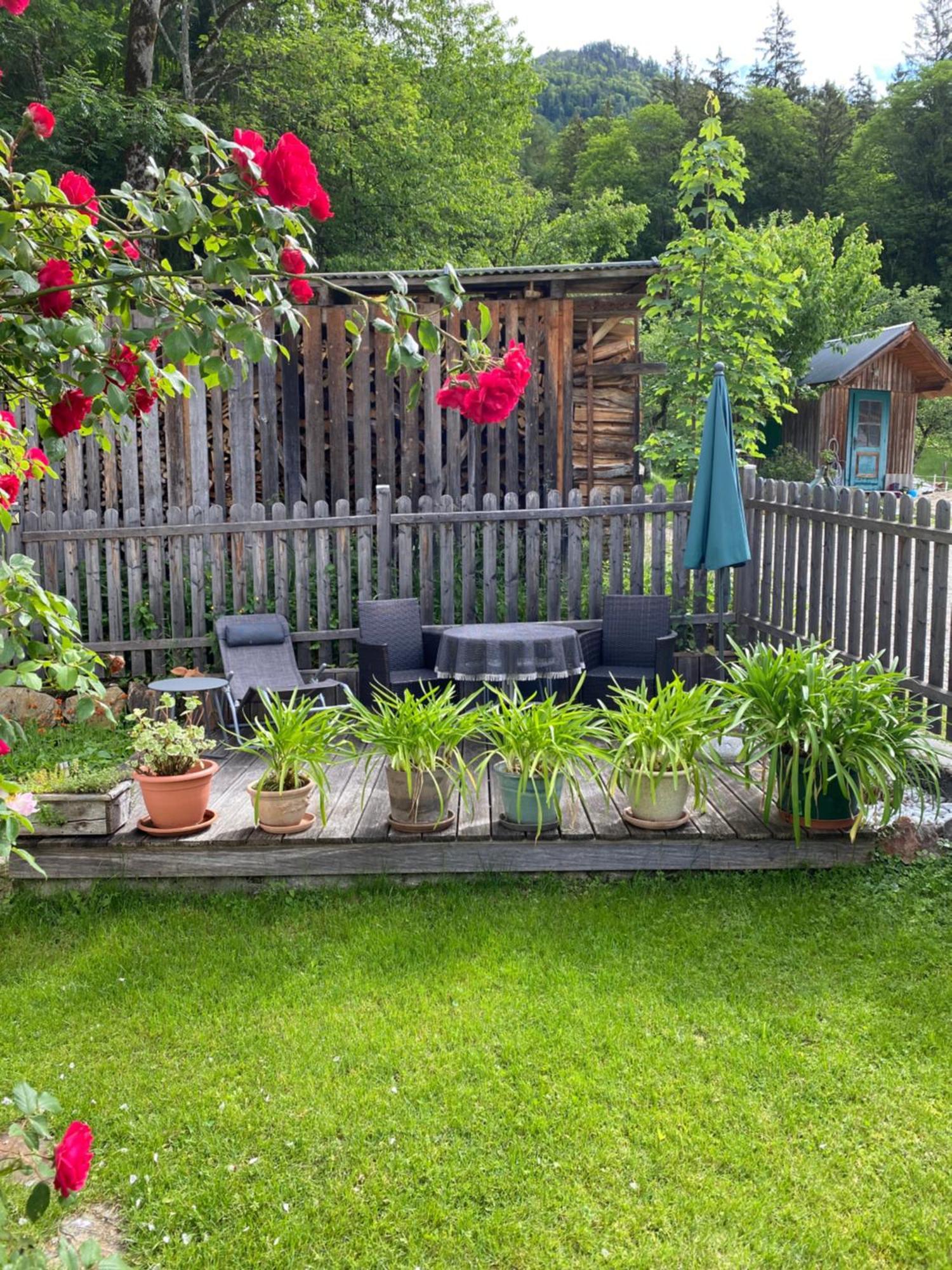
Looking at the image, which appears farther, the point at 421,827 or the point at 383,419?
A: the point at 383,419

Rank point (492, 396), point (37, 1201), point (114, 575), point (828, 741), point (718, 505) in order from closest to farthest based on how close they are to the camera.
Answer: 1. point (37, 1201)
2. point (492, 396)
3. point (828, 741)
4. point (718, 505)
5. point (114, 575)

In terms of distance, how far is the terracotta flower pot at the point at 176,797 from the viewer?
437cm

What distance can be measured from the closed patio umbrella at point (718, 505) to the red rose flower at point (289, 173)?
4.99m

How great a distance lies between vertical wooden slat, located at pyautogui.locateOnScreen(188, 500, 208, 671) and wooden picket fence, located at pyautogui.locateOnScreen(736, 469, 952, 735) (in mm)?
3835

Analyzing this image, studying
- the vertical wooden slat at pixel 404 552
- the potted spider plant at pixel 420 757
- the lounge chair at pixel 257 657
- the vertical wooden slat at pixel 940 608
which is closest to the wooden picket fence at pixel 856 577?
the vertical wooden slat at pixel 940 608

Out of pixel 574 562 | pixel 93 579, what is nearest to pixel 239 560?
pixel 93 579

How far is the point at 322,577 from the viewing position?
719 centimetres

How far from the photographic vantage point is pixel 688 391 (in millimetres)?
8953

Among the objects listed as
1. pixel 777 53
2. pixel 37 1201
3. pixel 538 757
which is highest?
pixel 777 53

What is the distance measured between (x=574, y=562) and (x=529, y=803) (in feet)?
11.0

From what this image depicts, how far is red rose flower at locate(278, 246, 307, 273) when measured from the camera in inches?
71.2

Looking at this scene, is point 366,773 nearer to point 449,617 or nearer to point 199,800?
point 199,800

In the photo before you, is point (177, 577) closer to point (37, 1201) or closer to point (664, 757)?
point (664, 757)

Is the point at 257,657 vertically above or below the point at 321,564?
below
